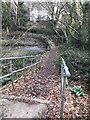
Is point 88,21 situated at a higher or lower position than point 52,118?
higher

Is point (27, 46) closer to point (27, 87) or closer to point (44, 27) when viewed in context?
point (44, 27)

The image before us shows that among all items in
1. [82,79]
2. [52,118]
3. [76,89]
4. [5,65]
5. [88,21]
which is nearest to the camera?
[52,118]

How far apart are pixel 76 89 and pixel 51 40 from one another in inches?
640

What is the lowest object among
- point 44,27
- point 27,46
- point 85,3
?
point 27,46

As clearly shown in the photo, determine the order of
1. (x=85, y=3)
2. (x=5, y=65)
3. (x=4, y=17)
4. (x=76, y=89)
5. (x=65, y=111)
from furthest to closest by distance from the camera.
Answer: (x=4, y=17) → (x=85, y=3) → (x=5, y=65) → (x=76, y=89) → (x=65, y=111)

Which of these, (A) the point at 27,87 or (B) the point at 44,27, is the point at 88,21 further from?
(B) the point at 44,27

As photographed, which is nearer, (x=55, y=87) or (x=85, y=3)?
(x=55, y=87)

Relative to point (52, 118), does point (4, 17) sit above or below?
above

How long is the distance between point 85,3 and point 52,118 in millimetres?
11086

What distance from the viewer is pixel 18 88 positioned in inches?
216

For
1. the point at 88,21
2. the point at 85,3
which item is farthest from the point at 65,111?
the point at 85,3

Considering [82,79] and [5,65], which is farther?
[5,65]

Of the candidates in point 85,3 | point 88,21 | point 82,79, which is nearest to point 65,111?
point 82,79

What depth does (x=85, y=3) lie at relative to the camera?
13.5 metres
